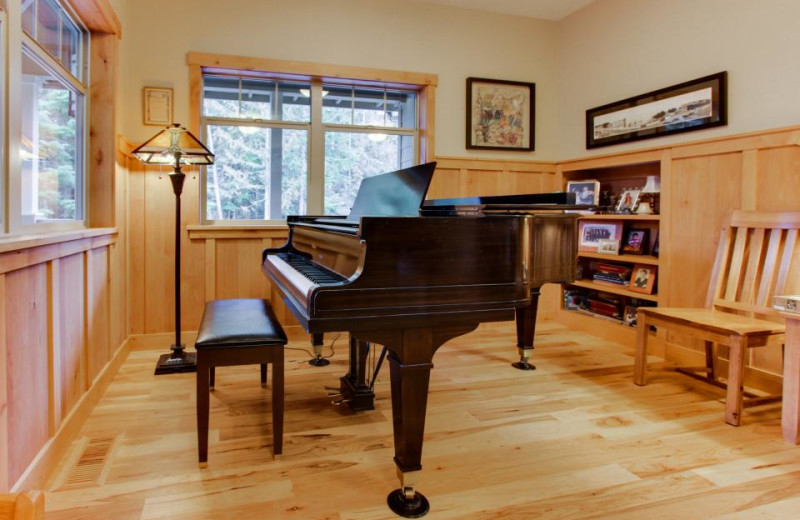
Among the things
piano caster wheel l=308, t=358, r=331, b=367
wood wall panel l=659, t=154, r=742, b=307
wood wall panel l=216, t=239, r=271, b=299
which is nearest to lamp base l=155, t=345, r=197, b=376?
wood wall panel l=216, t=239, r=271, b=299

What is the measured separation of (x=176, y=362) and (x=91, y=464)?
1309 mm

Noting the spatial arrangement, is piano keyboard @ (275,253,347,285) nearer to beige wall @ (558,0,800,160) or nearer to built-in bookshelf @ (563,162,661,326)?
built-in bookshelf @ (563,162,661,326)

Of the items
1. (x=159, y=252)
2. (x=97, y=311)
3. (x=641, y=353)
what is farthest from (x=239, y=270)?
(x=641, y=353)

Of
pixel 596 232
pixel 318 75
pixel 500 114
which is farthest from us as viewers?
pixel 500 114

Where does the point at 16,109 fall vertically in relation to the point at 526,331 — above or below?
above

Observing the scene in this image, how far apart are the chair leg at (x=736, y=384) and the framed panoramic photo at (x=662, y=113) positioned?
1.60 meters

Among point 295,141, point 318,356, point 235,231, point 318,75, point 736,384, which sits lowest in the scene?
point 318,356

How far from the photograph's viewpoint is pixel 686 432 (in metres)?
2.33

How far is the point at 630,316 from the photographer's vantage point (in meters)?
3.96

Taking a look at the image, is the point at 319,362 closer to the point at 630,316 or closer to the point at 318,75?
the point at 318,75

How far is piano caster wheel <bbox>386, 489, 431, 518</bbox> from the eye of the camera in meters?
1.64

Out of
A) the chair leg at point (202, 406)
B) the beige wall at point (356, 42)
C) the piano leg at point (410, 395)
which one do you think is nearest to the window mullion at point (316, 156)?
the beige wall at point (356, 42)

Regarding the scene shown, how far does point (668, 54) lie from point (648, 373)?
7.63 ft

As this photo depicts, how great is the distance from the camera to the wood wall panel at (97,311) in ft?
8.26
